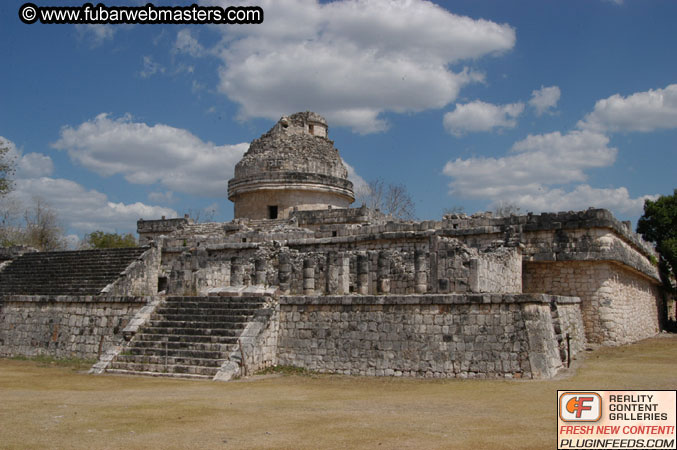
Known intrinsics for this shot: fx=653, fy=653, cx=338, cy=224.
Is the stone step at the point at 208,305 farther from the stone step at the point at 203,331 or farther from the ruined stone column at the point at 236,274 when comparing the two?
the ruined stone column at the point at 236,274

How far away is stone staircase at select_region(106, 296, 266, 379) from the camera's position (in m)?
13.1

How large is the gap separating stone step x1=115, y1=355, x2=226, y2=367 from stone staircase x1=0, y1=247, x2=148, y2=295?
8017mm

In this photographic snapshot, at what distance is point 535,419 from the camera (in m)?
7.83

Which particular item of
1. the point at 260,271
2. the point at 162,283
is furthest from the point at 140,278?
the point at 260,271

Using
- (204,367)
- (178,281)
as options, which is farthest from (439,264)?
(178,281)

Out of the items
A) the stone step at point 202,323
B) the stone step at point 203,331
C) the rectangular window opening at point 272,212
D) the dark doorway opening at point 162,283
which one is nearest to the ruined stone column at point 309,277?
the stone step at point 202,323

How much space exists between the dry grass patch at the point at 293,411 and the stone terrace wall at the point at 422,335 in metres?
0.52

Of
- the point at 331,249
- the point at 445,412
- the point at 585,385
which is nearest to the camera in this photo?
the point at 445,412

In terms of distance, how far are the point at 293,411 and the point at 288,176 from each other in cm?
1871

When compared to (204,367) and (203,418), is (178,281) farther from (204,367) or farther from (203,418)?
(203,418)

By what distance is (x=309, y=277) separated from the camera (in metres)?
15.3

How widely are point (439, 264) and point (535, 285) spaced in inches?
246

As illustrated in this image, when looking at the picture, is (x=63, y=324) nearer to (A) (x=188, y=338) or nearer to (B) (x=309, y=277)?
(A) (x=188, y=338)

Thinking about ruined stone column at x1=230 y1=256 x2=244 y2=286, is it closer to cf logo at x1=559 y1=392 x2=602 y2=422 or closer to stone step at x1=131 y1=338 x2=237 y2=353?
stone step at x1=131 y1=338 x2=237 y2=353
